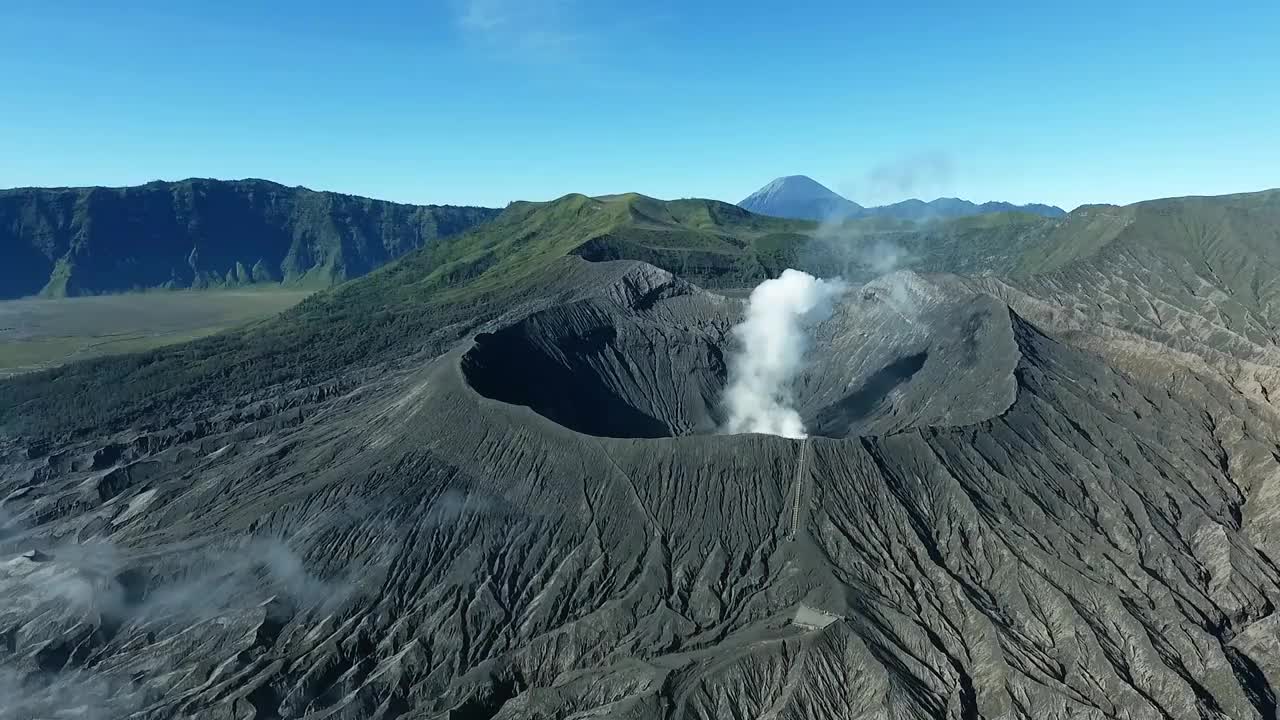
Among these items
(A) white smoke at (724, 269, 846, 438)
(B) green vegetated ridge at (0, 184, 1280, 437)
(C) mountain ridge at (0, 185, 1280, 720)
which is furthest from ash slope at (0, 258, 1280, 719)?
(B) green vegetated ridge at (0, 184, 1280, 437)

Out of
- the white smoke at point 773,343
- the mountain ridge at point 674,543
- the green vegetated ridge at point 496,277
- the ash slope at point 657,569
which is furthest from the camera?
the green vegetated ridge at point 496,277

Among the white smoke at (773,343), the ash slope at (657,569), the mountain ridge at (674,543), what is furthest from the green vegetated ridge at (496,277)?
the white smoke at (773,343)

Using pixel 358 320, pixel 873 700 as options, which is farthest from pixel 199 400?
pixel 873 700

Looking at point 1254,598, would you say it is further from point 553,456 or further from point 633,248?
point 633,248

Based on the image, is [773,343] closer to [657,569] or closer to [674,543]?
[674,543]

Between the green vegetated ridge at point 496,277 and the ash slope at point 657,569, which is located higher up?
the green vegetated ridge at point 496,277

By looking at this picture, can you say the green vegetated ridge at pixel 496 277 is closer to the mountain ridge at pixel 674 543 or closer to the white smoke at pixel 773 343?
the mountain ridge at pixel 674 543

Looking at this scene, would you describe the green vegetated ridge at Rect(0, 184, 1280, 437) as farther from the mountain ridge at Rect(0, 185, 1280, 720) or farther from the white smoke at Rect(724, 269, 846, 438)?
the white smoke at Rect(724, 269, 846, 438)
